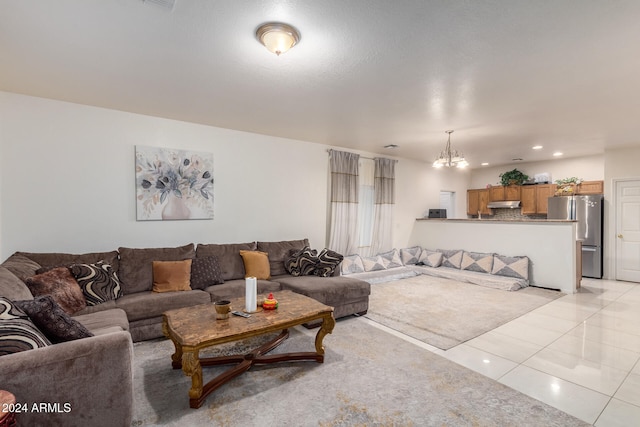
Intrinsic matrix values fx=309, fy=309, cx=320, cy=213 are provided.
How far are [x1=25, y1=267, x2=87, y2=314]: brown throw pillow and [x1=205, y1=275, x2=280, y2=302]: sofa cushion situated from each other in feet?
3.89

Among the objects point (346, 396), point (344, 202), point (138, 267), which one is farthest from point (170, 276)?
point (344, 202)

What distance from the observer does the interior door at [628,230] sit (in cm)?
582

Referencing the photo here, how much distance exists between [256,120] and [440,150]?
3.69m

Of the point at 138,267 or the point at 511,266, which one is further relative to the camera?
the point at 511,266

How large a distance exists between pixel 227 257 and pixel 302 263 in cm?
103

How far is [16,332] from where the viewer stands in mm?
1481

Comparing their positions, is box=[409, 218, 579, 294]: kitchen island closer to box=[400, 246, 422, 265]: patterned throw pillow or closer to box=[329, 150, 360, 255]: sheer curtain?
box=[400, 246, 422, 265]: patterned throw pillow

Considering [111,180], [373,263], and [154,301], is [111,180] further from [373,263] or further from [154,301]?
[373,263]

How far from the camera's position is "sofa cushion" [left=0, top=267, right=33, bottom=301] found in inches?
79.1

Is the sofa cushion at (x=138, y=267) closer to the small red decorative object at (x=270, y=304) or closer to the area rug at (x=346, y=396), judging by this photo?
the area rug at (x=346, y=396)

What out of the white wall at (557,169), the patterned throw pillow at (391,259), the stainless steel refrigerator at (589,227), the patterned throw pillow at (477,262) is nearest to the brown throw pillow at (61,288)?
the patterned throw pillow at (391,259)

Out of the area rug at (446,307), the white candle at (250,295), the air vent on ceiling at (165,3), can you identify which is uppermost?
the air vent on ceiling at (165,3)

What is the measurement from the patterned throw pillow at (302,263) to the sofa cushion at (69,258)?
2.10 meters

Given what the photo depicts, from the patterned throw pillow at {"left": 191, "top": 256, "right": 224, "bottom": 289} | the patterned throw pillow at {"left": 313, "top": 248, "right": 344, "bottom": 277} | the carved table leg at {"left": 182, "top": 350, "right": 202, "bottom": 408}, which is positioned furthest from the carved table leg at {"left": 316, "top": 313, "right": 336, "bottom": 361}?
the patterned throw pillow at {"left": 191, "top": 256, "right": 224, "bottom": 289}
